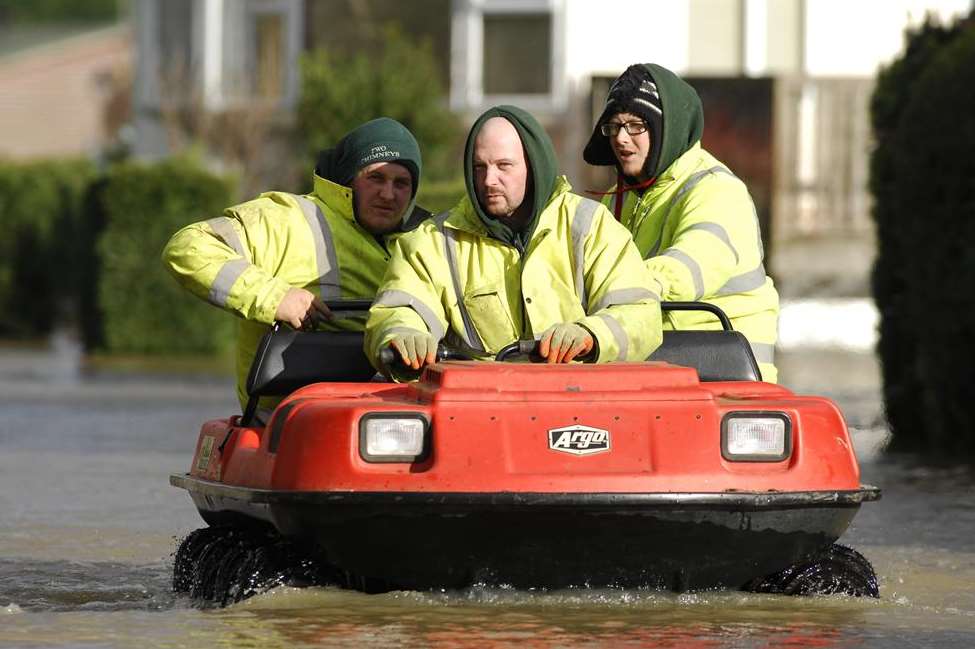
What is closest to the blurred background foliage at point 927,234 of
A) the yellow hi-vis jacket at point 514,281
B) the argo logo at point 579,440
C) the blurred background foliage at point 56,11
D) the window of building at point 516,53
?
the yellow hi-vis jacket at point 514,281

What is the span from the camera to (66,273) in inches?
1162

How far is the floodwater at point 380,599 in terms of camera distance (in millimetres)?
6645

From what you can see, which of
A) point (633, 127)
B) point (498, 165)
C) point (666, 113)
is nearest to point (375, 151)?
point (633, 127)

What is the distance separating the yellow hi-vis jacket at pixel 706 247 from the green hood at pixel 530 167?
2.05ft

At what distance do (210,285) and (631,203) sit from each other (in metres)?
1.56

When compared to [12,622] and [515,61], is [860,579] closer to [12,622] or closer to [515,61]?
[12,622]

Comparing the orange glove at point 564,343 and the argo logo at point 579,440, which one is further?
the orange glove at point 564,343

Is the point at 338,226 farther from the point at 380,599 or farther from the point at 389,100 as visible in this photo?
the point at 389,100

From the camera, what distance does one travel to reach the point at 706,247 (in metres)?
7.95

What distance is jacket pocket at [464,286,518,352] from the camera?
24.1 ft

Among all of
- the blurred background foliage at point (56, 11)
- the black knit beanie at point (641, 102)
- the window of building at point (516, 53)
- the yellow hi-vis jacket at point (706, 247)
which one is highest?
the blurred background foliage at point (56, 11)

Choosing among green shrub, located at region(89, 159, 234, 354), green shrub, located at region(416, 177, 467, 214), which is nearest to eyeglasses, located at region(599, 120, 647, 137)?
green shrub, located at region(416, 177, 467, 214)

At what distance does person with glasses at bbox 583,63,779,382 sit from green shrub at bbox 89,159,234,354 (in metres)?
15.0

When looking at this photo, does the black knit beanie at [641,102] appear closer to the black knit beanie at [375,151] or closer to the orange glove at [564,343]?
the black knit beanie at [375,151]
